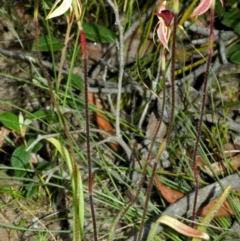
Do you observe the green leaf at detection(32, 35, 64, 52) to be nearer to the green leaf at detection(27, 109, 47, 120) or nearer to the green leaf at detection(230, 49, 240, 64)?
the green leaf at detection(27, 109, 47, 120)

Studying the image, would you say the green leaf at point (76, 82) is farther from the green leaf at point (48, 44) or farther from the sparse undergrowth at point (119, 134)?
the green leaf at point (48, 44)

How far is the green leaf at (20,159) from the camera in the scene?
7.41ft

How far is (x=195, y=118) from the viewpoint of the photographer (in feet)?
8.18

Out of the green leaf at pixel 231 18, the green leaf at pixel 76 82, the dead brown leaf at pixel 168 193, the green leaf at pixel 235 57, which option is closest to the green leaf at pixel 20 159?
the green leaf at pixel 76 82

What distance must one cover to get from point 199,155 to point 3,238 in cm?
78

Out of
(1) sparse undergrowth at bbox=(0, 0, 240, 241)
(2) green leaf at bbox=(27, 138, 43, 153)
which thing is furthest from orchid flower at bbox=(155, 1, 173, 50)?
(2) green leaf at bbox=(27, 138, 43, 153)

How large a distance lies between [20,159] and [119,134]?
1.22ft

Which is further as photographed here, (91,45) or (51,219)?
(91,45)

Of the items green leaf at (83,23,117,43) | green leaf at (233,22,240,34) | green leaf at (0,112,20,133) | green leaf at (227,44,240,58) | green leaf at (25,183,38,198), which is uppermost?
green leaf at (233,22,240,34)

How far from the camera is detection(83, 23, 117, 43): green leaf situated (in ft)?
7.92

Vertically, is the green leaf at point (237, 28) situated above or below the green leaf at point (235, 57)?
above

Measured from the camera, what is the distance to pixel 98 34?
243cm

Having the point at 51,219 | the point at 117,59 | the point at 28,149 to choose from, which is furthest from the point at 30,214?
the point at 117,59

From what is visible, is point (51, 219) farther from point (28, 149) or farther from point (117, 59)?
point (117, 59)
